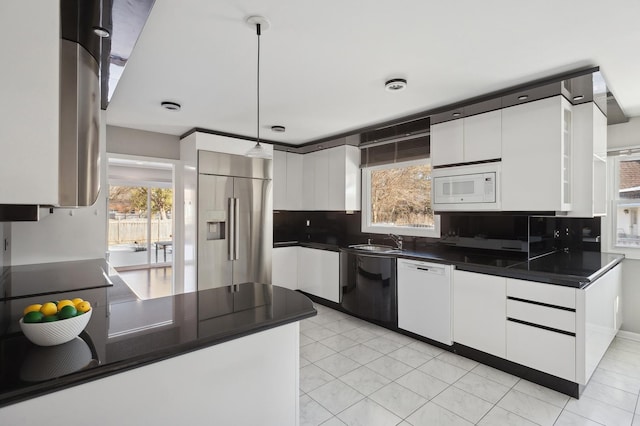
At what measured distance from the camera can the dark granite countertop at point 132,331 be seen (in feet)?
3.01

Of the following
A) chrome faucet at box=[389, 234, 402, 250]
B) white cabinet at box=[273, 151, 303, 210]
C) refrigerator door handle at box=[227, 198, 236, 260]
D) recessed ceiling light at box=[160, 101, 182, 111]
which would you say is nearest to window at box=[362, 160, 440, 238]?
chrome faucet at box=[389, 234, 402, 250]

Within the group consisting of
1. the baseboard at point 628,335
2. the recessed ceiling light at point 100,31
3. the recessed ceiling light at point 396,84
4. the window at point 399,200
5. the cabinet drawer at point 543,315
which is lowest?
the baseboard at point 628,335

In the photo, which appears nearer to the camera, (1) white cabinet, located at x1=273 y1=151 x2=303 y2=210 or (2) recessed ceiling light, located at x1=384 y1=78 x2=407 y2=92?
(2) recessed ceiling light, located at x1=384 y1=78 x2=407 y2=92

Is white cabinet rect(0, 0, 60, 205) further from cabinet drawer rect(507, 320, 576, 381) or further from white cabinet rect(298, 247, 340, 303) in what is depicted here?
white cabinet rect(298, 247, 340, 303)

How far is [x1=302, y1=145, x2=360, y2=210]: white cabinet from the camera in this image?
14.9 feet

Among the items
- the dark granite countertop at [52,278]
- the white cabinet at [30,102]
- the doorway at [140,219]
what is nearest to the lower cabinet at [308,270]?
the dark granite countertop at [52,278]

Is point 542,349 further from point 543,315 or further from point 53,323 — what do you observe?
point 53,323

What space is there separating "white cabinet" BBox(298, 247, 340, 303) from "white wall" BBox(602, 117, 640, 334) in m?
2.95

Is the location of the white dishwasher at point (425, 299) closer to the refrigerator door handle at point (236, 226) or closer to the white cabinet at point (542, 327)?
the white cabinet at point (542, 327)

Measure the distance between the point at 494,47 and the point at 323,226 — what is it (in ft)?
12.0

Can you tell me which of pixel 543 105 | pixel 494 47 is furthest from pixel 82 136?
pixel 543 105

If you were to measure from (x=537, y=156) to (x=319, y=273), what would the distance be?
295 cm

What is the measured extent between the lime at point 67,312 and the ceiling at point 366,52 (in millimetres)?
1477

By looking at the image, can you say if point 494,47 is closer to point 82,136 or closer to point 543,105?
point 543,105
